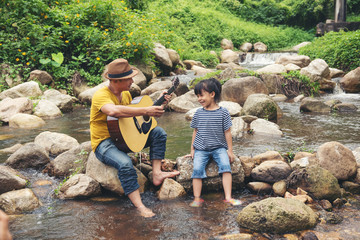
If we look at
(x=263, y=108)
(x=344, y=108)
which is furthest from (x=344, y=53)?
(x=263, y=108)

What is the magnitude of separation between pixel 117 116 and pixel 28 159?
7.09 feet

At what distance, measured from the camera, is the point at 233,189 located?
4.45 m

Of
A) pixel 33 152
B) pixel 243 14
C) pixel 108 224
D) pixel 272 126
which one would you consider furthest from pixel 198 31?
pixel 108 224

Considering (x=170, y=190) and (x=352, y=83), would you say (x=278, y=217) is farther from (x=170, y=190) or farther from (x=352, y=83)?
(x=352, y=83)

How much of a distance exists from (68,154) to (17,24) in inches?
341

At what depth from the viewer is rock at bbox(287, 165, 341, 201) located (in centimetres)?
394

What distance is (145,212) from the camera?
3746 millimetres

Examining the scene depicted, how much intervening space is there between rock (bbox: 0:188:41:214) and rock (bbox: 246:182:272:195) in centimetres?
266

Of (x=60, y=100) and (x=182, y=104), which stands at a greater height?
(x=60, y=100)

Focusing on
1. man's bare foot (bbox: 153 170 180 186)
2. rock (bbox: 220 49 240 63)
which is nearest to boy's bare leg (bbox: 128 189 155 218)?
man's bare foot (bbox: 153 170 180 186)

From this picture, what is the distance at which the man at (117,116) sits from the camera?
3.82 m

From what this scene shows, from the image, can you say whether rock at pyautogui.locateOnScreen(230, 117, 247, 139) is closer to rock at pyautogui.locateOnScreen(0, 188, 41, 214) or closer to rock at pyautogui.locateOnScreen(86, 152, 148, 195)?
rock at pyautogui.locateOnScreen(86, 152, 148, 195)

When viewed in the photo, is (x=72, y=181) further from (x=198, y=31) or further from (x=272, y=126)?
(x=198, y=31)

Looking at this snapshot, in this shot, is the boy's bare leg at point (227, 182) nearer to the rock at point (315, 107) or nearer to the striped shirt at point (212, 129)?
the striped shirt at point (212, 129)
